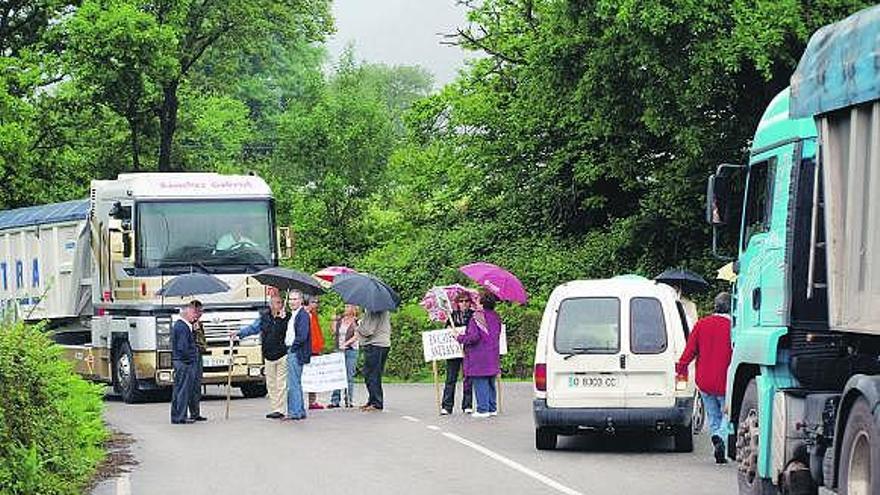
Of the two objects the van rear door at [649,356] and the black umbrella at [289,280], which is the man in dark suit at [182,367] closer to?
the black umbrella at [289,280]

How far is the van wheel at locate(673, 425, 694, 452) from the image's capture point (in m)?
20.1

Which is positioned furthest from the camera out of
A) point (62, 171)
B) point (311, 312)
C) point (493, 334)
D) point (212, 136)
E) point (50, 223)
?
point (212, 136)

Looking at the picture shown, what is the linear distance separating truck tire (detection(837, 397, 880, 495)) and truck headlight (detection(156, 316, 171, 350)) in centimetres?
2015

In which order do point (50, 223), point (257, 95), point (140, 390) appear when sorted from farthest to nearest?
point (257, 95), point (50, 223), point (140, 390)

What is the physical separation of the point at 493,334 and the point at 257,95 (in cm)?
8123

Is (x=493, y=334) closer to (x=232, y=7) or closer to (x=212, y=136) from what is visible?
(x=232, y=7)

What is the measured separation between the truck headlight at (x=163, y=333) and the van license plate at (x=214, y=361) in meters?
0.72

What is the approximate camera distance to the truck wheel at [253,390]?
108ft

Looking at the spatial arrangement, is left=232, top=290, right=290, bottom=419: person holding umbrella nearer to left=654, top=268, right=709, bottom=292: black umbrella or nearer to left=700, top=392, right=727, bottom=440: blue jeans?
left=654, top=268, right=709, bottom=292: black umbrella

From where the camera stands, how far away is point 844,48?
37.7 feet

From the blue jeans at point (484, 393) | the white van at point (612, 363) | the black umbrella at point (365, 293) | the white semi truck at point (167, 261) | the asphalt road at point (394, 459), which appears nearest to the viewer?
the asphalt road at point (394, 459)

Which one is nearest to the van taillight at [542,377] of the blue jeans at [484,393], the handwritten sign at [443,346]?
the blue jeans at [484,393]

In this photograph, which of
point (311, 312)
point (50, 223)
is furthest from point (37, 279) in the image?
point (311, 312)

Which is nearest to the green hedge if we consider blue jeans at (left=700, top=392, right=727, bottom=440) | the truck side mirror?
blue jeans at (left=700, top=392, right=727, bottom=440)
